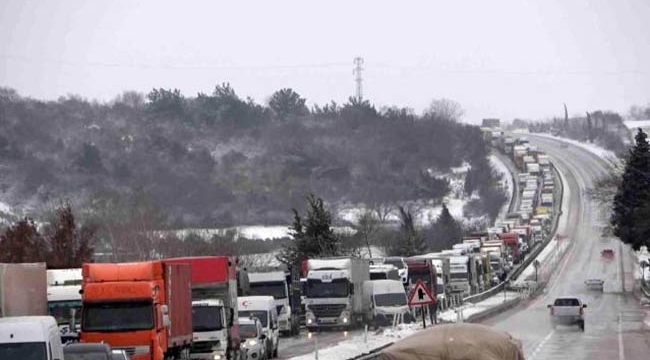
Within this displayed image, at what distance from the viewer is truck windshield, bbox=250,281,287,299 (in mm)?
64250

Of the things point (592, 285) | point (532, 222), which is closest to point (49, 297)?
point (592, 285)

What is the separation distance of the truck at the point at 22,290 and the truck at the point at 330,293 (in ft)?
100

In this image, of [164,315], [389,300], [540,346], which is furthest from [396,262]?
[164,315]

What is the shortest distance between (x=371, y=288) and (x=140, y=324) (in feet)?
116

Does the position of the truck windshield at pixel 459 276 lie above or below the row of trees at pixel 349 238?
below

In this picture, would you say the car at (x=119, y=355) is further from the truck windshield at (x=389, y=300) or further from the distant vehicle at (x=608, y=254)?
the distant vehicle at (x=608, y=254)

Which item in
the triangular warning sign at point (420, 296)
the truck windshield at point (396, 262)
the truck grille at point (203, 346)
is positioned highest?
the truck windshield at point (396, 262)

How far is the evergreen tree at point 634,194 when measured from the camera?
10694 cm

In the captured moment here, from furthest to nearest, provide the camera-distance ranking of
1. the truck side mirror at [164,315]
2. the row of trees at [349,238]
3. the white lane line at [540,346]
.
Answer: the row of trees at [349,238] → the white lane line at [540,346] → the truck side mirror at [164,315]

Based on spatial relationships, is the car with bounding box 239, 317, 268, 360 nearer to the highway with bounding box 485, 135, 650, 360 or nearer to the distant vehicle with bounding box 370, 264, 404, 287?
the highway with bounding box 485, 135, 650, 360

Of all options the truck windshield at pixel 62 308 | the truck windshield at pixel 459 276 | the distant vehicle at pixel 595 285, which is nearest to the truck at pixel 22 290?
the truck windshield at pixel 62 308

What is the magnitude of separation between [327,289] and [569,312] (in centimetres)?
1031

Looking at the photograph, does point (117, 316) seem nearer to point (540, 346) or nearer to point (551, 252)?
point (540, 346)

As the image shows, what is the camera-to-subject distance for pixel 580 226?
186 metres
